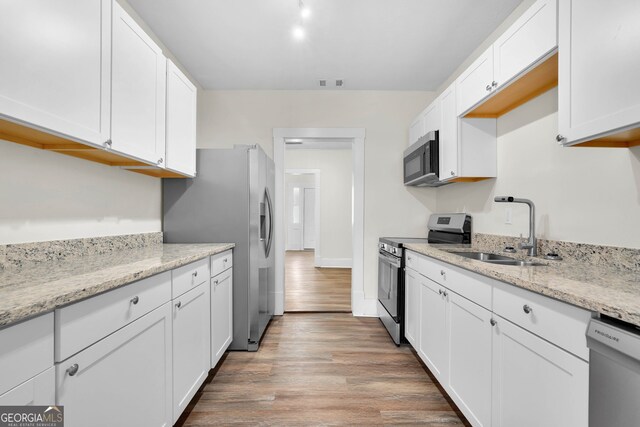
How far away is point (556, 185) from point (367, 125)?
2185 mm

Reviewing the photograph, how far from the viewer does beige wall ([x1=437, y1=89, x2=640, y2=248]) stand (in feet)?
4.44

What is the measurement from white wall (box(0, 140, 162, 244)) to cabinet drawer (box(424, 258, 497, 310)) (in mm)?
2126

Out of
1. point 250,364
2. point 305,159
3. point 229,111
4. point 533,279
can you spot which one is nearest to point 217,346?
point 250,364

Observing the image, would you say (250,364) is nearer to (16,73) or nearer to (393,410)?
(393,410)

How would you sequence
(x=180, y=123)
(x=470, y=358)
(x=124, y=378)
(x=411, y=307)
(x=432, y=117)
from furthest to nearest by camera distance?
(x=432, y=117), (x=411, y=307), (x=180, y=123), (x=470, y=358), (x=124, y=378)

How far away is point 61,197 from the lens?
152 cm

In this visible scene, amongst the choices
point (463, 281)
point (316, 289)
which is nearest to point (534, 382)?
point (463, 281)

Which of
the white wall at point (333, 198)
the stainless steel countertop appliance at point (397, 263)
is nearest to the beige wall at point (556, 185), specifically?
the stainless steel countertop appliance at point (397, 263)

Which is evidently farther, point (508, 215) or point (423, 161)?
point (423, 161)

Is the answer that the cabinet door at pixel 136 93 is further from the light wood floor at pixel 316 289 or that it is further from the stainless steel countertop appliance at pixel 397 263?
the light wood floor at pixel 316 289

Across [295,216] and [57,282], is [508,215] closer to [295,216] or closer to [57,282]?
[57,282]

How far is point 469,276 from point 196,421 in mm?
1722

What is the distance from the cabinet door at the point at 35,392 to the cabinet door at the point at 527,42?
2250mm

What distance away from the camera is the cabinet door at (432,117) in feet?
8.87
